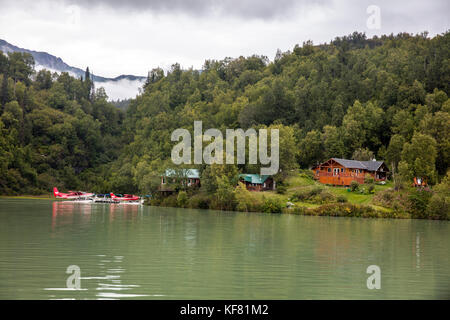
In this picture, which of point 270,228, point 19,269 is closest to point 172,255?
point 19,269

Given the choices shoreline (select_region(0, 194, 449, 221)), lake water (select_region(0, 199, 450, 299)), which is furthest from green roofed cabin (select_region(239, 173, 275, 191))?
lake water (select_region(0, 199, 450, 299))

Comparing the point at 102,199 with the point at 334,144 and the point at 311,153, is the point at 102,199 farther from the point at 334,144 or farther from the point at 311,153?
the point at 334,144

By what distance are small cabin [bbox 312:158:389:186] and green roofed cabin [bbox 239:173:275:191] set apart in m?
9.50

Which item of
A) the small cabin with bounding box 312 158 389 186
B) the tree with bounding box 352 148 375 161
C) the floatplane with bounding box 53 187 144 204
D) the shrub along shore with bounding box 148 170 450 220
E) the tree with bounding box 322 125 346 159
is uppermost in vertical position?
the tree with bounding box 322 125 346 159

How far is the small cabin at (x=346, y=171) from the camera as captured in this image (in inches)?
3371

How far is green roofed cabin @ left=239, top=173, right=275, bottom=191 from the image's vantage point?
8619 centimetres

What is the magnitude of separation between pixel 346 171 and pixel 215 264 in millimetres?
65007

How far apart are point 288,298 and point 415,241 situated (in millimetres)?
24261

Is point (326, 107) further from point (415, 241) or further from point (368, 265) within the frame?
point (368, 265)

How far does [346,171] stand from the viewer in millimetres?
85750

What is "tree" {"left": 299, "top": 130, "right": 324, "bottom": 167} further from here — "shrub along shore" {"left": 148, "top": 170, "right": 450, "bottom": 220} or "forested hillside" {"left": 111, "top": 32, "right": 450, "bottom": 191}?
"shrub along shore" {"left": 148, "top": 170, "right": 450, "bottom": 220}

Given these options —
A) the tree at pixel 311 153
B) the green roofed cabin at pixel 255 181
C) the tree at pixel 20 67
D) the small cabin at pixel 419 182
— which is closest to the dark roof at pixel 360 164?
the small cabin at pixel 419 182

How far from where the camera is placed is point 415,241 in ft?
126

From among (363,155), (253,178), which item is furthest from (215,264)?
(363,155)
